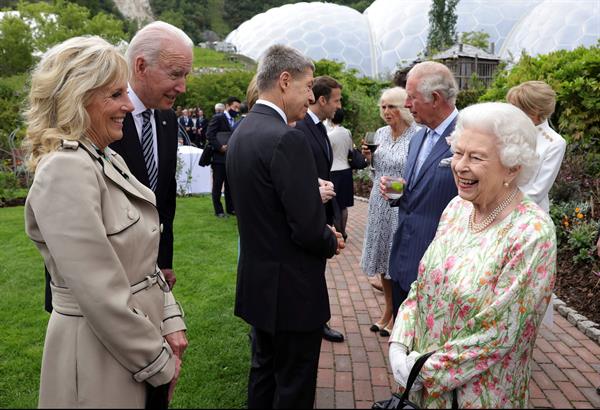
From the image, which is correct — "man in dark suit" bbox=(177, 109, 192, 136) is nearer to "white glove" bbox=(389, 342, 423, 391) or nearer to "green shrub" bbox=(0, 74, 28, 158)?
"green shrub" bbox=(0, 74, 28, 158)

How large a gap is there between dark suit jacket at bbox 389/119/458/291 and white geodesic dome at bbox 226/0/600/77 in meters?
35.8

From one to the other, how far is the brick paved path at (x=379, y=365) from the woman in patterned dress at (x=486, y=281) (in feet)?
2.87

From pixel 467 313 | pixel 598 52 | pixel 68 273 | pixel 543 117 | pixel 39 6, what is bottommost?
pixel 467 313

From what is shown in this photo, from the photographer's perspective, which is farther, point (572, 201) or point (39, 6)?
point (39, 6)

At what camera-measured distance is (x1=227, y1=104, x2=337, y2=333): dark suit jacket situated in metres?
2.47

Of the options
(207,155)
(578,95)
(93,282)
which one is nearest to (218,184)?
(207,155)

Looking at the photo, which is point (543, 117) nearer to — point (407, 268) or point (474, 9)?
point (407, 268)

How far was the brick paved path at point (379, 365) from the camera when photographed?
3.57 m

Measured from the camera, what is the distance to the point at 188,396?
3605mm

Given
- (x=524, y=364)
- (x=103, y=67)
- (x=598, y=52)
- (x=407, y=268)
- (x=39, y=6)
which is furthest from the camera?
(x=39, y=6)

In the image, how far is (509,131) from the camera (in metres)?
2.12

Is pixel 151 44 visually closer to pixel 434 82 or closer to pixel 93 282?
pixel 93 282

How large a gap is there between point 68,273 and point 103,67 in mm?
797

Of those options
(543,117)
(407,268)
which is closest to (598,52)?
(543,117)
